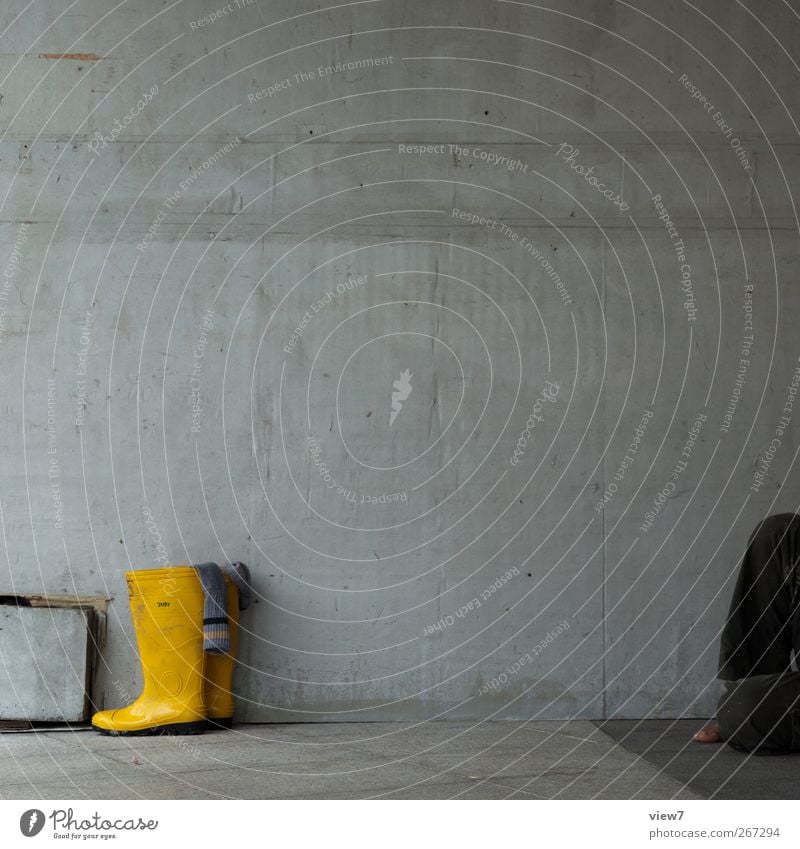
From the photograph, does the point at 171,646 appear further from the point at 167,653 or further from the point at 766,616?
the point at 766,616

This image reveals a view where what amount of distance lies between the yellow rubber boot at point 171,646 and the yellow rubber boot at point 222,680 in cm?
8

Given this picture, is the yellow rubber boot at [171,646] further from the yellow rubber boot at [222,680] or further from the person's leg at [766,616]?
the person's leg at [766,616]

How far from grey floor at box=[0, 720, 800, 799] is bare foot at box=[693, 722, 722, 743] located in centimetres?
8

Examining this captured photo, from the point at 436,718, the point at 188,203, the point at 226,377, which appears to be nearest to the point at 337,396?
the point at 226,377

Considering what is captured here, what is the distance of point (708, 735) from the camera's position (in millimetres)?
4547

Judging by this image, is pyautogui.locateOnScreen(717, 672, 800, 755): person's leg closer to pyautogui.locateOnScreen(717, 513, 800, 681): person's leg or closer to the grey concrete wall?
pyautogui.locateOnScreen(717, 513, 800, 681): person's leg

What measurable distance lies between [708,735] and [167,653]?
2.25 meters

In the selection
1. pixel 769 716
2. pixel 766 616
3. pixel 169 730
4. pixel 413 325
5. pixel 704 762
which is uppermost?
pixel 413 325

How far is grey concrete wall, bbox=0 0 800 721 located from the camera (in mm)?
5211

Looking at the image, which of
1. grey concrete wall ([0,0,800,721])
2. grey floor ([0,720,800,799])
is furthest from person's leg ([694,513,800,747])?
grey concrete wall ([0,0,800,721])

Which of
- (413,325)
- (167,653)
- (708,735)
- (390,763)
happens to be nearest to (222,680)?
(167,653)

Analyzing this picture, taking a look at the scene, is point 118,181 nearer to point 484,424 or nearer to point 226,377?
point 226,377

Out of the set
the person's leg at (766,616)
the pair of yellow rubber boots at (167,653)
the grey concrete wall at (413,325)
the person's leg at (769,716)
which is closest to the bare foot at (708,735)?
the person's leg at (766,616)

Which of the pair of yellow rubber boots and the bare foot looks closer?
the bare foot
